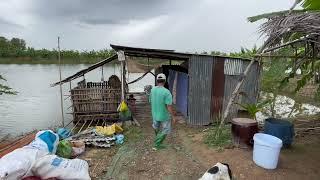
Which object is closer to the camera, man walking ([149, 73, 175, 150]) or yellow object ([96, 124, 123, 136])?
man walking ([149, 73, 175, 150])

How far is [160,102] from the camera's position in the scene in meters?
7.01

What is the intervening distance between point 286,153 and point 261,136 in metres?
1.10

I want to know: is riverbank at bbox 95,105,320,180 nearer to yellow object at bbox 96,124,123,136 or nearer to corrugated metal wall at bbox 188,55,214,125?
yellow object at bbox 96,124,123,136

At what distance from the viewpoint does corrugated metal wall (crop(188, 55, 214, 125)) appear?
10391 millimetres

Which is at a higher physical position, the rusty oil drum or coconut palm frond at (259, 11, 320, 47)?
coconut palm frond at (259, 11, 320, 47)

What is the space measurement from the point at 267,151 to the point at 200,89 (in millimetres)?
4758

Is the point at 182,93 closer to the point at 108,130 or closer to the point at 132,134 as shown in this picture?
the point at 132,134

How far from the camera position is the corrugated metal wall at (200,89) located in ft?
34.1

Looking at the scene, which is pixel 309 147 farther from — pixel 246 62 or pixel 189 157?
pixel 246 62

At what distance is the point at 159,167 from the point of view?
6.59 m

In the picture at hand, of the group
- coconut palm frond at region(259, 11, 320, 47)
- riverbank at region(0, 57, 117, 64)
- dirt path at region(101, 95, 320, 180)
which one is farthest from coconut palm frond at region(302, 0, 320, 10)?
riverbank at region(0, 57, 117, 64)

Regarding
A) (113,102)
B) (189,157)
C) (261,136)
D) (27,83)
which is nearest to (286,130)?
(261,136)

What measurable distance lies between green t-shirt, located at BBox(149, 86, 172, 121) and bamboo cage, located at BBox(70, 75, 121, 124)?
5.12 metres

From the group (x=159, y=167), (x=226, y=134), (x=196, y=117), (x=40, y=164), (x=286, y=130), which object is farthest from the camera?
(x=196, y=117)
